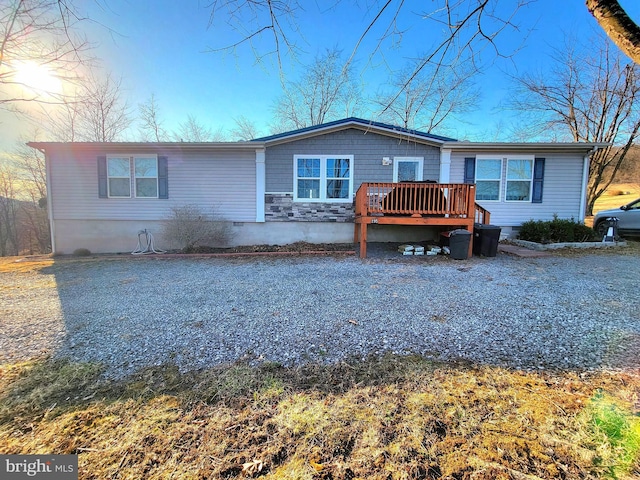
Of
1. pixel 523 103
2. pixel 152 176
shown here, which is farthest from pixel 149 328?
pixel 523 103

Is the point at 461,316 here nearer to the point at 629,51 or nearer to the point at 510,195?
the point at 629,51

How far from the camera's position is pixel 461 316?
355 centimetres

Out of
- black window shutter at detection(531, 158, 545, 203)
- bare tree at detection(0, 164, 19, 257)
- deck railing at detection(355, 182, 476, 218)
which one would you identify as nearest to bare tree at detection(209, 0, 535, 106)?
deck railing at detection(355, 182, 476, 218)

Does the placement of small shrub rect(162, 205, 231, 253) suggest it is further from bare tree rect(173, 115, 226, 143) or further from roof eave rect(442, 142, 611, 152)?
bare tree rect(173, 115, 226, 143)

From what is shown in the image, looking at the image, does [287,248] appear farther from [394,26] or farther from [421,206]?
[394,26]

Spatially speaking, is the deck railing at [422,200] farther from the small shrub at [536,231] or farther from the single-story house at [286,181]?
the small shrub at [536,231]

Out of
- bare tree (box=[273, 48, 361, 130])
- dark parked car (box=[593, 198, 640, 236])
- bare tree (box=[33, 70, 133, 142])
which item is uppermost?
bare tree (box=[273, 48, 361, 130])

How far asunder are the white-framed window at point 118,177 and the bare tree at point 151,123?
11.8 m

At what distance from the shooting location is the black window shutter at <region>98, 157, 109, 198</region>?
30.2 ft

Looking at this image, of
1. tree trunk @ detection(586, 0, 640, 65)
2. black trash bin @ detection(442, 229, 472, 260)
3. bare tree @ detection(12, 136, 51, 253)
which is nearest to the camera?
tree trunk @ detection(586, 0, 640, 65)

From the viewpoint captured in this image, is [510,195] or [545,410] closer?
[545,410]

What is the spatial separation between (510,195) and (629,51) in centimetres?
862

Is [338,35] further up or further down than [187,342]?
further up

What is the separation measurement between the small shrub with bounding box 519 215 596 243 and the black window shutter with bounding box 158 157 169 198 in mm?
11225
